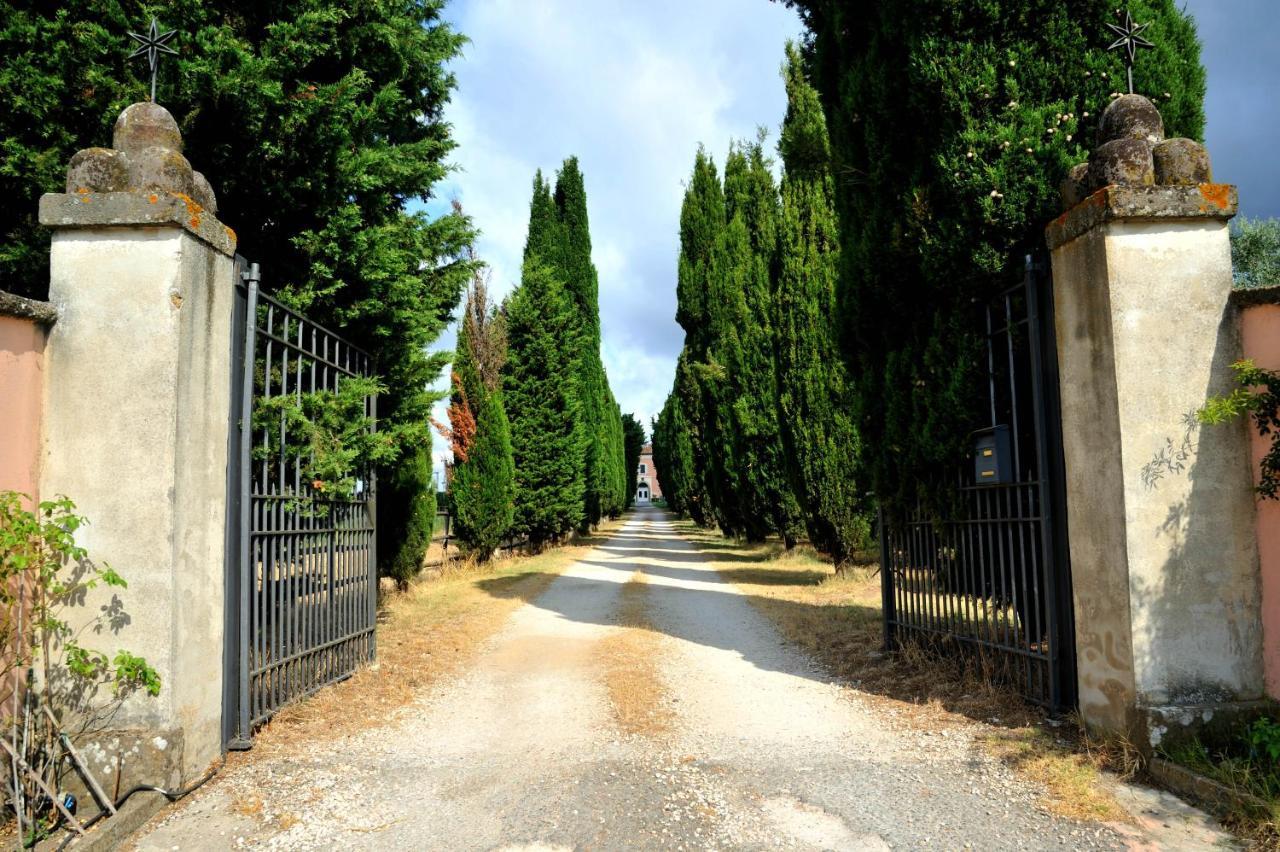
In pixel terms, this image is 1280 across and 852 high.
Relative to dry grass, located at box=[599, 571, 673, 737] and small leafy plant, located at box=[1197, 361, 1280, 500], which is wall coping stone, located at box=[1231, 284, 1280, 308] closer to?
small leafy plant, located at box=[1197, 361, 1280, 500]

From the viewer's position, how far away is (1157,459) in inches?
165

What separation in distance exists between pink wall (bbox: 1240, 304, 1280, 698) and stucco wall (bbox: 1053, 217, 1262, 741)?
0.04 meters

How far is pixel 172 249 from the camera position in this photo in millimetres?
4145

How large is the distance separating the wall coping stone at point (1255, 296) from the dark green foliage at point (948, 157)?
1428 mm

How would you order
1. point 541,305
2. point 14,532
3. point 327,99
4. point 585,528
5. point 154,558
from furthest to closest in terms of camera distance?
1. point 585,528
2. point 541,305
3. point 327,99
4. point 154,558
5. point 14,532

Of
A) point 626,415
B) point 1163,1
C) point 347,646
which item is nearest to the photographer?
point 1163,1

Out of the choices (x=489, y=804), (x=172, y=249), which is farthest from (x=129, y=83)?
(x=489, y=804)

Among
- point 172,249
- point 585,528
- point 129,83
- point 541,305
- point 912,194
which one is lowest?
point 585,528

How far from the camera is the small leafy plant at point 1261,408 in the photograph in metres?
3.93

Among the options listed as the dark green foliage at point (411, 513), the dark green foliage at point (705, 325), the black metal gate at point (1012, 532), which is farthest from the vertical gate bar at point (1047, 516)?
the dark green foliage at point (705, 325)

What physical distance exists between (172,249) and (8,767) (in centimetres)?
266

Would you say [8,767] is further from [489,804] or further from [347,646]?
[347,646]

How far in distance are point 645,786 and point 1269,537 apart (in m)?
3.51

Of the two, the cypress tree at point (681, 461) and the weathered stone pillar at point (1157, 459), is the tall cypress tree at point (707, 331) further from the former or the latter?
the weathered stone pillar at point (1157, 459)
